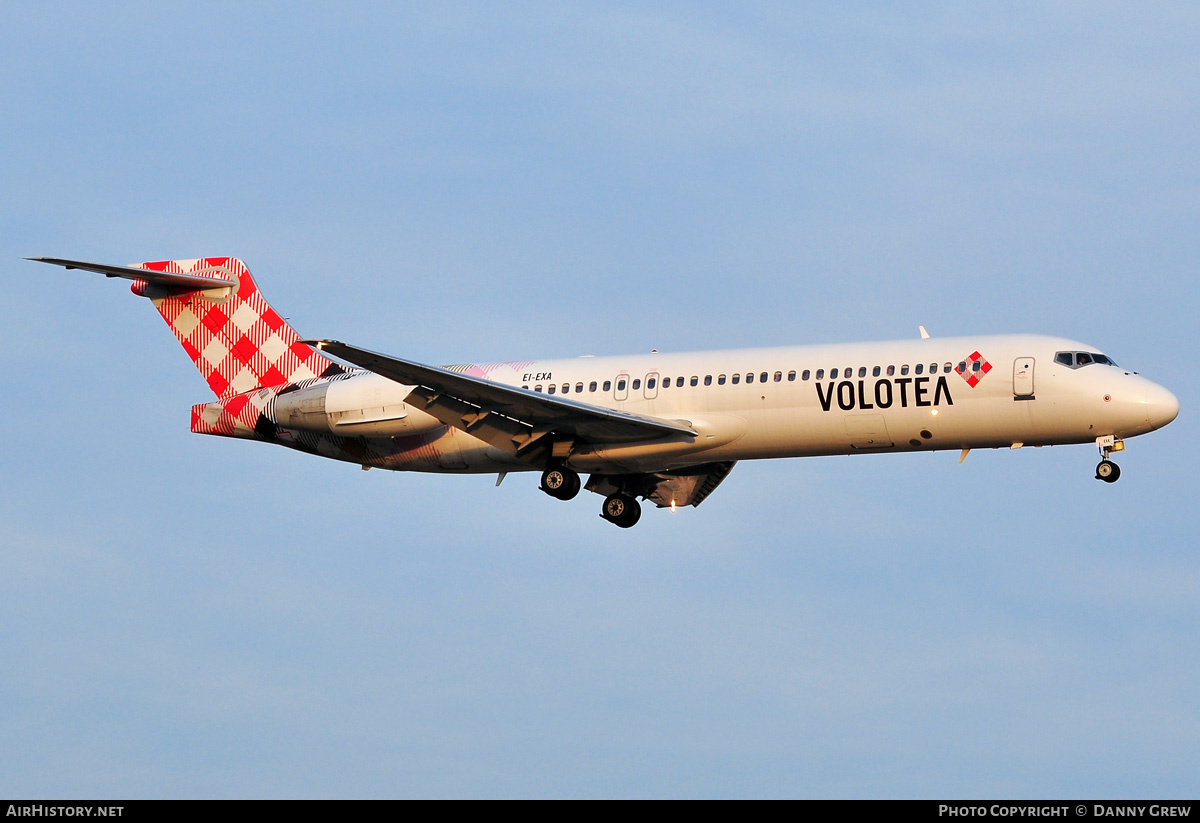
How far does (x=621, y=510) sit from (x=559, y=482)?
11.2 ft

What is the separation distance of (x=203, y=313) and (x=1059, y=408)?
20.4 metres

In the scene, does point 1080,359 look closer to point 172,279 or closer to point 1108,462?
point 1108,462

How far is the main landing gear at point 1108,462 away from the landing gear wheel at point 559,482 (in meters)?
11.1

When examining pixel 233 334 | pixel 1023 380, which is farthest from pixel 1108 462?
pixel 233 334

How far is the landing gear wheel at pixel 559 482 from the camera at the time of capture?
38188 millimetres

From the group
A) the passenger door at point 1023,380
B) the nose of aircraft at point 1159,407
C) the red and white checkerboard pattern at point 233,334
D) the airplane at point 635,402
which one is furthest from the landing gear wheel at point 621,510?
the nose of aircraft at point 1159,407

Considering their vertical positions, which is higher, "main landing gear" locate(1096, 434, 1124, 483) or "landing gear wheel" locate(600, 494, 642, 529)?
"landing gear wheel" locate(600, 494, 642, 529)

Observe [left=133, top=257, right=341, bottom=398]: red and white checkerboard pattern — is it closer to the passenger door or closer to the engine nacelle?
the engine nacelle

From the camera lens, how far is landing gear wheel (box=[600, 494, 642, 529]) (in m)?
41.2

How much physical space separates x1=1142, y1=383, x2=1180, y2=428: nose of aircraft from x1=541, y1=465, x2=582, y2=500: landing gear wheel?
1212cm

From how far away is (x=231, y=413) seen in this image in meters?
40.6

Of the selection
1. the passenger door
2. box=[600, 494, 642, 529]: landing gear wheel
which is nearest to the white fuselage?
the passenger door
